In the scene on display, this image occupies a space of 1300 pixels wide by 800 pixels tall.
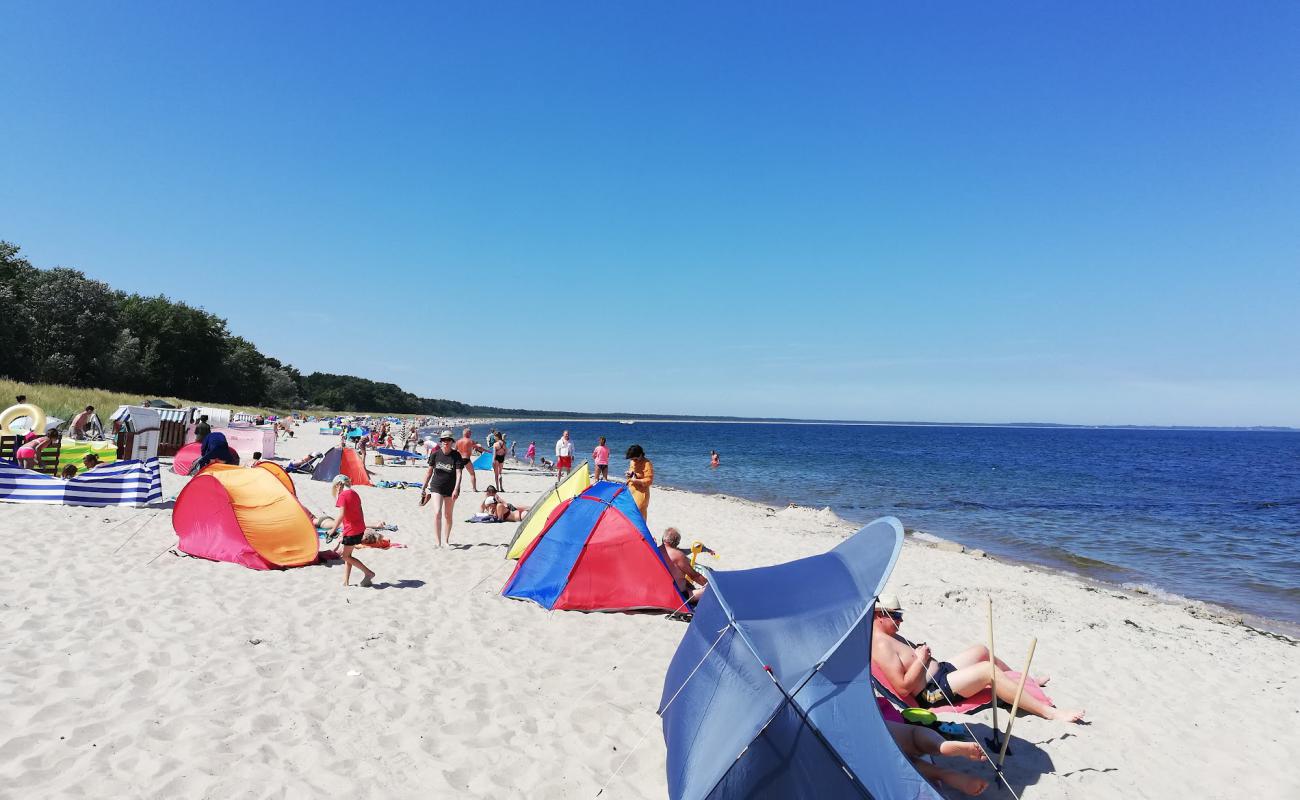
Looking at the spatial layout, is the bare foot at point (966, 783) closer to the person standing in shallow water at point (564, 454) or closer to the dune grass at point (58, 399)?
the person standing in shallow water at point (564, 454)

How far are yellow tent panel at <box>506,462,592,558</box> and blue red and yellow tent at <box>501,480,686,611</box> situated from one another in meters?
1.73

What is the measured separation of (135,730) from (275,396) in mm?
75817

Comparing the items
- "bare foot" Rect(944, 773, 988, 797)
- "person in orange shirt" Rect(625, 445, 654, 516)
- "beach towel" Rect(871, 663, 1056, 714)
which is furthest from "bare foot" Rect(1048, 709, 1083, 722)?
"person in orange shirt" Rect(625, 445, 654, 516)

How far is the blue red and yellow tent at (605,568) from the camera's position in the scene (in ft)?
24.3

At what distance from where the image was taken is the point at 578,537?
7574mm

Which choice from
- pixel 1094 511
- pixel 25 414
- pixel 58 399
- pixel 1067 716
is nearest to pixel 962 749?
pixel 1067 716

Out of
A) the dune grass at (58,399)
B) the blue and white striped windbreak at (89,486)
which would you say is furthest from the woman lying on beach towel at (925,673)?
the dune grass at (58,399)

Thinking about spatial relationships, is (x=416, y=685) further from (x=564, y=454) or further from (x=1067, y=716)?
(x=564, y=454)

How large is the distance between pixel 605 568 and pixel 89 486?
9.39 m

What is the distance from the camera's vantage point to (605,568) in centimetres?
747

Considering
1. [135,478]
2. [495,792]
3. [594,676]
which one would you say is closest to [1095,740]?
[594,676]

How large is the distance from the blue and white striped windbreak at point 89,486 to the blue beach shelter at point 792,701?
11094 millimetres

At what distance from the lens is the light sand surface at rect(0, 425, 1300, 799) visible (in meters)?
4.04

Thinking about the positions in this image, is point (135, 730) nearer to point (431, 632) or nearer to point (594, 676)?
point (431, 632)
